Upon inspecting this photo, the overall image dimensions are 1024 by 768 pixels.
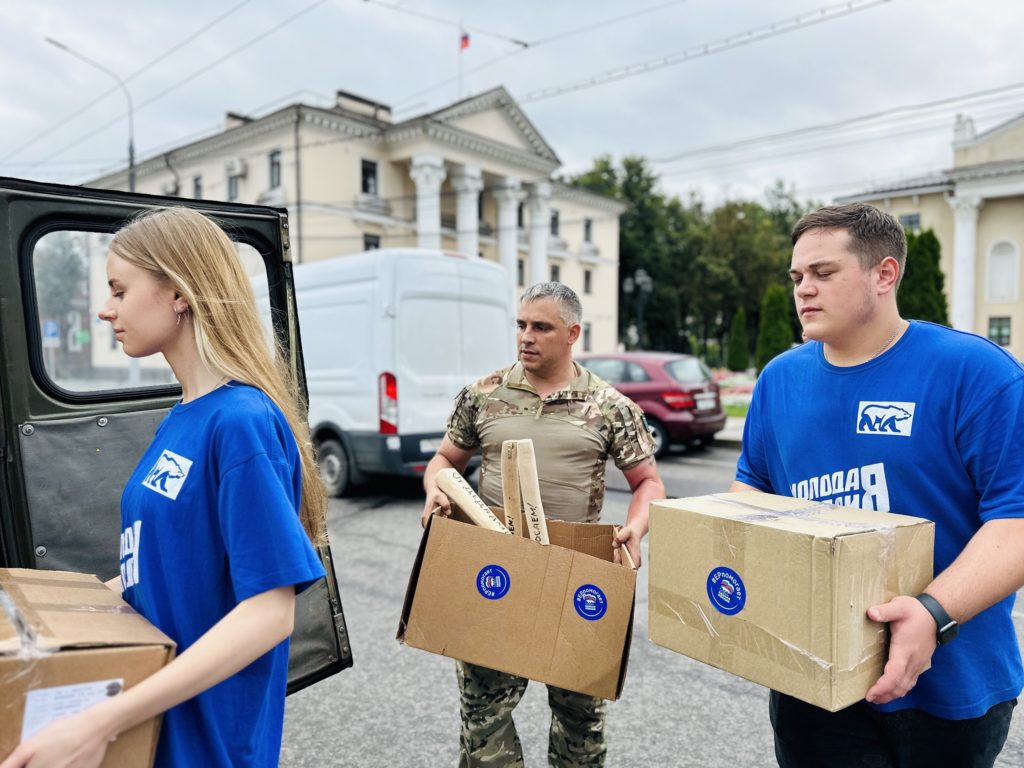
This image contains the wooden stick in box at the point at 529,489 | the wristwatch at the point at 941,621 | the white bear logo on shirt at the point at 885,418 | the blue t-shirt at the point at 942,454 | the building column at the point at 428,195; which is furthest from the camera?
the building column at the point at 428,195

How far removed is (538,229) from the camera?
38656 millimetres

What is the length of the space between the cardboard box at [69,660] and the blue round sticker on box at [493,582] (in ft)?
2.81

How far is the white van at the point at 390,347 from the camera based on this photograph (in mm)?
7352

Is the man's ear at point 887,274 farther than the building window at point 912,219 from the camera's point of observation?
No

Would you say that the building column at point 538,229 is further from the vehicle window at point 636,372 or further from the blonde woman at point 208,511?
the blonde woman at point 208,511

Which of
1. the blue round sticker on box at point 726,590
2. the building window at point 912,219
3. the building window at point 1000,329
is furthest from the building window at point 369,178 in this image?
the blue round sticker on box at point 726,590

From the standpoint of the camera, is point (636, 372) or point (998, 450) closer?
point (998, 450)

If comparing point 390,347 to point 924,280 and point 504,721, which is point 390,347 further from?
point 924,280

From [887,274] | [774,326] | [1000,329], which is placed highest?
[1000,329]

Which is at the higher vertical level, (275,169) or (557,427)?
(275,169)

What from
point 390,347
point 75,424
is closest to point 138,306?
point 75,424

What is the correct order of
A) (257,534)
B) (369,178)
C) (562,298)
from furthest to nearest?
(369,178) < (562,298) < (257,534)

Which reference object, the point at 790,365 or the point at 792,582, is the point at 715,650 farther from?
the point at 790,365

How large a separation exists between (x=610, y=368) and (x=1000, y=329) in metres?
32.5
